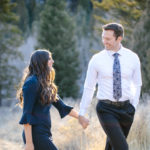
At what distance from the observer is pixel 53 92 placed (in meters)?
3.61

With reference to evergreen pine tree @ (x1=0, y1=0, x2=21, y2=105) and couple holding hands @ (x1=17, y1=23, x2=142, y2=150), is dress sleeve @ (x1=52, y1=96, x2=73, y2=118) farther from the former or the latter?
evergreen pine tree @ (x1=0, y1=0, x2=21, y2=105)

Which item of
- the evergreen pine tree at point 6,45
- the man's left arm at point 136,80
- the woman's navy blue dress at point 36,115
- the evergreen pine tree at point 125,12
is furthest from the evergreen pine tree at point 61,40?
the woman's navy blue dress at point 36,115

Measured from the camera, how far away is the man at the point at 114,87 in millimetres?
3805

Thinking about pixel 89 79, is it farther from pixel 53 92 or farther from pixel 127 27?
pixel 127 27

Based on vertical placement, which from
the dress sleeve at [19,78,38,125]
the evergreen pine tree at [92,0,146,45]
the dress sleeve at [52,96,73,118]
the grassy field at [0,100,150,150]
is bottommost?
the grassy field at [0,100,150,150]

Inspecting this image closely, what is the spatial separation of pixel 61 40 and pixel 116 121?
14.8m

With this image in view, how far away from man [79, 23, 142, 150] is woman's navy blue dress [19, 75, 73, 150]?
2.36 ft

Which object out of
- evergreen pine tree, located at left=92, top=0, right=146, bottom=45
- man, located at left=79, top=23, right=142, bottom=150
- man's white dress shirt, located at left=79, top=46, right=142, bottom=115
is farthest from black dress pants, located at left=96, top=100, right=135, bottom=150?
evergreen pine tree, located at left=92, top=0, right=146, bottom=45

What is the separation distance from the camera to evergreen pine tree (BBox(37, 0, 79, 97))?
707 inches

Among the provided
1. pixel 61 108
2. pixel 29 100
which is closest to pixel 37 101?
pixel 29 100

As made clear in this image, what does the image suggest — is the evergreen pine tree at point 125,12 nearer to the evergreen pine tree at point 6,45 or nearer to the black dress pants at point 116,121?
the evergreen pine tree at point 6,45

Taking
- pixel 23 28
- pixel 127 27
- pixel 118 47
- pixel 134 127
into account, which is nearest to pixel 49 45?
pixel 127 27

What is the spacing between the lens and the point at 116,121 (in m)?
3.81

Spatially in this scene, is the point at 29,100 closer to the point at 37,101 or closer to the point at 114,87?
the point at 37,101
